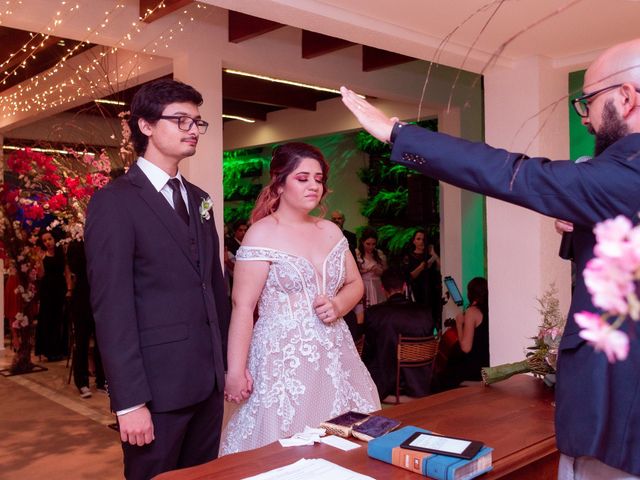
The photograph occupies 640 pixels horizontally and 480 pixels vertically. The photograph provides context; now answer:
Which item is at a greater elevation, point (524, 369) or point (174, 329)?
point (174, 329)

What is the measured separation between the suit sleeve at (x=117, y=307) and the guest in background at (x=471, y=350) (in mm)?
3309

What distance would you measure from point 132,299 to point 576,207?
1.38 meters

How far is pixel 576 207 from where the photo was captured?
1.21m

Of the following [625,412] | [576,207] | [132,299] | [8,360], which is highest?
[576,207]

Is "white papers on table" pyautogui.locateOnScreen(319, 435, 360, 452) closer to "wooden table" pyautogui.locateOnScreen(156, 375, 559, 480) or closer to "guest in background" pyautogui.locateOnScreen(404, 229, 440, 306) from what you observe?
"wooden table" pyautogui.locateOnScreen(156, 375, 559, 480)

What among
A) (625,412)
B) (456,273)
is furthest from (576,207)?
(456,273)

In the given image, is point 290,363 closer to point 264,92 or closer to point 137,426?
point 137,426

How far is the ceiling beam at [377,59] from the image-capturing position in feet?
20.0

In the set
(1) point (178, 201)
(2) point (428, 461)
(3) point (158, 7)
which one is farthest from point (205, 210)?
(3) point (158, 7)

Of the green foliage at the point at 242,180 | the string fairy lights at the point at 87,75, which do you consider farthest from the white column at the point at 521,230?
the green foliage at the point at 242,180

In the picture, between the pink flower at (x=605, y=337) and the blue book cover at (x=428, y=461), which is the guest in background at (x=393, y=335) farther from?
the pink flower at (x=605, y=337)

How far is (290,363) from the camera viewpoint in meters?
2.65

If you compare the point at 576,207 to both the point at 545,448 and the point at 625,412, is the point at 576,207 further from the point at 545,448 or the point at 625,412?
the point at 545,448

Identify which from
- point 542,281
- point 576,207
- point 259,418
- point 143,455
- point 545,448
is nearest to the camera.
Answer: point 576,207
